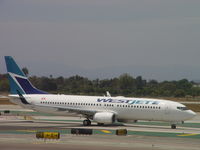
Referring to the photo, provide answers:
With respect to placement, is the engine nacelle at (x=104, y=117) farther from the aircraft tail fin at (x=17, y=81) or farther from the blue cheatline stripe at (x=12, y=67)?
the blue cheatline stripe at (x=12, y=67)

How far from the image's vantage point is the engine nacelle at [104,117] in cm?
5428

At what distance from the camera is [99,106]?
186 ft

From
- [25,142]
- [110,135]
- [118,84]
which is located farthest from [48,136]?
[118,84]

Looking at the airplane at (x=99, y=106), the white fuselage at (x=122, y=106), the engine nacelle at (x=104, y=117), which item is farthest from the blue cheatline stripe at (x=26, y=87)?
the engine nacelle at (x=104, y=117)

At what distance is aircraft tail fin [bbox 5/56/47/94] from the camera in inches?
2409

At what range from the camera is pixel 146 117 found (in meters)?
54.2

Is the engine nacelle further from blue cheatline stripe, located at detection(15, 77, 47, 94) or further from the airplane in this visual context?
blue cheatline stripe, located at detection(15, 77, 47, 94)

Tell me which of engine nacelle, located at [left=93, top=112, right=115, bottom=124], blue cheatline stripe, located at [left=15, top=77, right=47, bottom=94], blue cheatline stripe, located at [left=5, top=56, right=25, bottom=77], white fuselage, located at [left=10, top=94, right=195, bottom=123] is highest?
blue cheatline stripe, located at [left=5, top=56, right=25, bottom=77]

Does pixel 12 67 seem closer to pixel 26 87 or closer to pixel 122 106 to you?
pixel 26 87

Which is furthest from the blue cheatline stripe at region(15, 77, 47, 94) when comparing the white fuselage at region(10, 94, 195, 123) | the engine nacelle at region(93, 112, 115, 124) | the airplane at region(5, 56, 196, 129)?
the engine nacelle at region(93, 112, 115, 124)

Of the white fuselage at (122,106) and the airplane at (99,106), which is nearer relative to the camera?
the white fuselage at (122,106)

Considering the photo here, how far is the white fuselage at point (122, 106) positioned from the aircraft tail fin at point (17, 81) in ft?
3.52

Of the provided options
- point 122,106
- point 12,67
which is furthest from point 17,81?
point 122,106

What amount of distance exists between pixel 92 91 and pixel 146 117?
99686 mm
